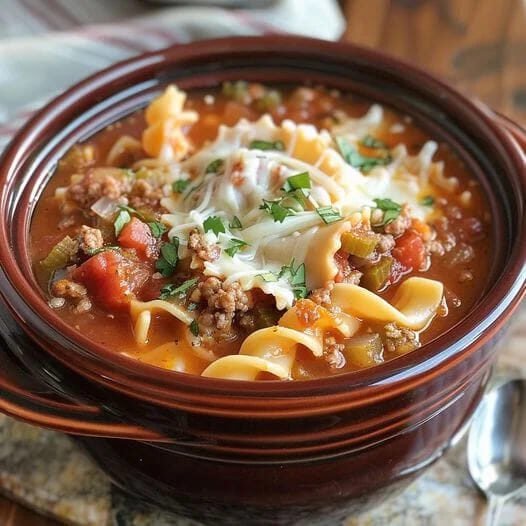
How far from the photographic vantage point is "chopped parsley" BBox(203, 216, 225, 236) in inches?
122

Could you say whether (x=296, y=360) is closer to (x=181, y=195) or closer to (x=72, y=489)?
(x=181, y=195)

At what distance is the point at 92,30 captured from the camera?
16.2 ft

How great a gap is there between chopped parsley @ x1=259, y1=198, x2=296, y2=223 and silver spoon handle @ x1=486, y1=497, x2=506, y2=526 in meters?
1.34

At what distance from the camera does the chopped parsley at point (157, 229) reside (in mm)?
3139

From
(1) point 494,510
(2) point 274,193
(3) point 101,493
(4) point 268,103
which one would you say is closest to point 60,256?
(2) point 274,193

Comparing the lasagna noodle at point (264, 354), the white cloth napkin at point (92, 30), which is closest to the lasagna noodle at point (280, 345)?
the lasagna noodle at point (264, 354)

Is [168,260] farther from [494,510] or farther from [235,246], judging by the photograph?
[494,510]

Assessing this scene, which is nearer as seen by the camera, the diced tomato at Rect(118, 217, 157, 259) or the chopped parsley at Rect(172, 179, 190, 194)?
the diced tomato at Rect(118, 217, 157, 259)

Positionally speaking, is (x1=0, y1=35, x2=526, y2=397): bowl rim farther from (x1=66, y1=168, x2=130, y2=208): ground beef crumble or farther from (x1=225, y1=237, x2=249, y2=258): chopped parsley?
(x1=225, y1=237, x2=249, y2=258): chopped parsley

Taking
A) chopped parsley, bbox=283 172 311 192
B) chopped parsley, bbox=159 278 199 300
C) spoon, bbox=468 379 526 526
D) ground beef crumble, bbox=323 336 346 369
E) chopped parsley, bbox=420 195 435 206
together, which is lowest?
spoon, bbox=468 379 526 526

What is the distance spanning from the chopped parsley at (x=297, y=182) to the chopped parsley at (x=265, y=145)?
0.37 metres

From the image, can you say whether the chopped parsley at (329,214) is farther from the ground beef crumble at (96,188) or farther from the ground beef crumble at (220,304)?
the ground beef crumble at (96,188)

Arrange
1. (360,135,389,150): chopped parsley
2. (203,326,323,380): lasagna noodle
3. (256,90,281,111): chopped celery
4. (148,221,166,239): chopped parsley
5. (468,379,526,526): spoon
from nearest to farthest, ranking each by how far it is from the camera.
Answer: (203,326,323,380): lasagna noodle, (148,221,166,239): chopped parsley, (468,379,526,526): spoon, (360,135,389,150): chopped parsley, (256,90,281,111): chopped celery

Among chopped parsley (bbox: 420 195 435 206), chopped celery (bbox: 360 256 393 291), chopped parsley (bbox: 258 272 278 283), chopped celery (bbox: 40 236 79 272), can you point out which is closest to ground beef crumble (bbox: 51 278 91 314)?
chopped celery (bbox: 40 236 79 272)
